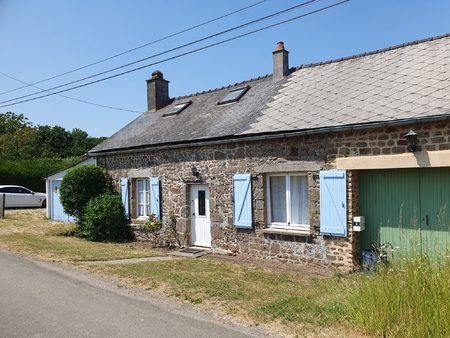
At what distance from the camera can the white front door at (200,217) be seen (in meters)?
11.6

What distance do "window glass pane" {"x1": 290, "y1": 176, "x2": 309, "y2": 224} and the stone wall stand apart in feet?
1.11

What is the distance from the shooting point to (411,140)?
292 inches

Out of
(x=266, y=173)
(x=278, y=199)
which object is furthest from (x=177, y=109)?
(x=278, y=199)

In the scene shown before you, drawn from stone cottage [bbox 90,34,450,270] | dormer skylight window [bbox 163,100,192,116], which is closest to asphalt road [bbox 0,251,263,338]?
stone cottage [bbox 90,34,450,270]

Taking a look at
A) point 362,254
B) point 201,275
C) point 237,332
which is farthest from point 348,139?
point 237,332

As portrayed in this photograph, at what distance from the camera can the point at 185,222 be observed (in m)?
11.9

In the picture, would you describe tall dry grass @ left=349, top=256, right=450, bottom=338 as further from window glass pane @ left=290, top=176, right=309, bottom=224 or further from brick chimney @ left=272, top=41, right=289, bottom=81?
brick chimney @ left=272, top=41, right=289, bottom=81

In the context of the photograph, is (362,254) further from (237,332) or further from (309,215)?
(237,332)

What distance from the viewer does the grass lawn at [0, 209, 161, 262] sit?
10305 mm

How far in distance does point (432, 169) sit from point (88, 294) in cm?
647

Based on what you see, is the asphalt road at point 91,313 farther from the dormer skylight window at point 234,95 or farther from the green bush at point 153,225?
the dormer skylight window at point 234,95

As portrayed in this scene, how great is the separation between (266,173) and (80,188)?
727cm

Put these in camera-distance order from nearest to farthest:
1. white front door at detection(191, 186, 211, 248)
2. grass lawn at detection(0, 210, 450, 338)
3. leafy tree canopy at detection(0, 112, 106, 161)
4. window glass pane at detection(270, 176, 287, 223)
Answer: grass lawn at detection(0, 210, 450, 338) → window glass pane at detection(270, 176, 287, 223) → white front door at detection(191, 186, 211, 248) → leafy tree canopy at detection(0, 112, 106, 161)

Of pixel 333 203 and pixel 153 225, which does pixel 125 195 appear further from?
pixel 333 203
